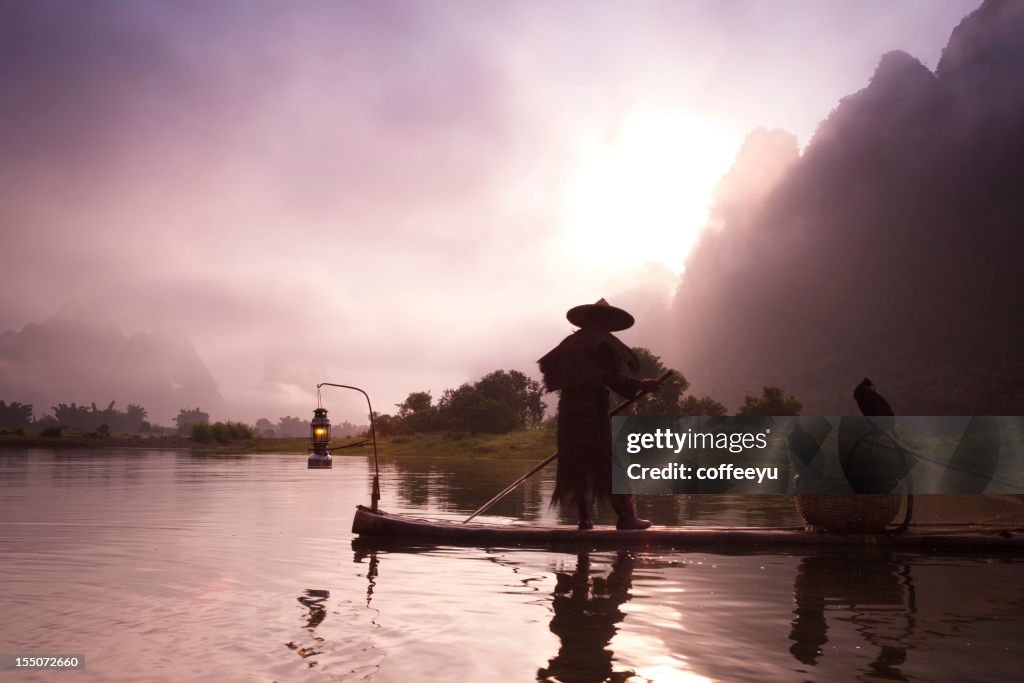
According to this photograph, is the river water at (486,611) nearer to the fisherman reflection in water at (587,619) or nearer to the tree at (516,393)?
the fisherman reflection in water at (587,619)

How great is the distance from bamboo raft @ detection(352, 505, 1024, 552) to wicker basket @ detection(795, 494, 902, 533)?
114mm

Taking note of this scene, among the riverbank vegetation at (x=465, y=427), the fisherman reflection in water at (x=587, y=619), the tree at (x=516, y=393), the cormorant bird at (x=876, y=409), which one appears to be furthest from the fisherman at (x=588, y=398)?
the tree at (x=516, y=393)

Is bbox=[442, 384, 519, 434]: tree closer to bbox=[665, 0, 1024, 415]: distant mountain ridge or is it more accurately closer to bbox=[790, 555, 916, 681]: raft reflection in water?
bbox=[665, 0, 1024, 415]: distant mountain ridge

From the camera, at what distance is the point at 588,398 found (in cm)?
933

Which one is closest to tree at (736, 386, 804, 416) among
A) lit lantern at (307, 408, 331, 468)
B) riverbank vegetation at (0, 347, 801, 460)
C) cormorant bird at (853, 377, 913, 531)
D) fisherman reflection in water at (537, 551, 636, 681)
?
riverbank vegetation at (0, 347, 801, 460)

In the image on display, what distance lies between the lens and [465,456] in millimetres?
56250

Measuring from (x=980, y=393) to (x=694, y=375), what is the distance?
175 ft

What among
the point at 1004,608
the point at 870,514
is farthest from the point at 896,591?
the point at 870,514

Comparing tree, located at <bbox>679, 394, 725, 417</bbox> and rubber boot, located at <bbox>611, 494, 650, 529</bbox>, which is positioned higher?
tree, located at <bbox>679, 394, 725, 417</bbox>

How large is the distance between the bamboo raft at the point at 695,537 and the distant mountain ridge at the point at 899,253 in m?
88.7

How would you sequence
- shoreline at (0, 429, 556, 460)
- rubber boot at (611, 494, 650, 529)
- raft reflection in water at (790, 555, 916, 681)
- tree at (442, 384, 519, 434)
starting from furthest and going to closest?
1. tree at (442, 384, 519, 434)
2. shoreline at (0, 429, 556, 460)
3. rubber boot at (611, 494, 650, 529)
4. raft reflection in water at (790, 555, 916, 681)

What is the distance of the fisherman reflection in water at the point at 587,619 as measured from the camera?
4332 mm

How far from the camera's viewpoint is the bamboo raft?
8523 millimetres

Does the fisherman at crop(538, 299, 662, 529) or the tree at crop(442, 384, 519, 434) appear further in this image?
the tree at crop(442, 384, 519, 434)
